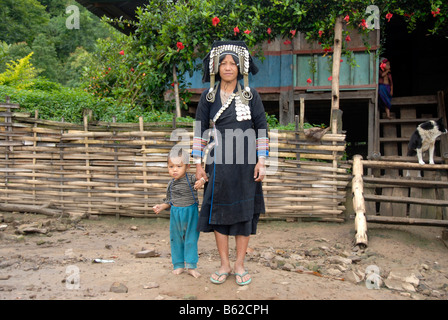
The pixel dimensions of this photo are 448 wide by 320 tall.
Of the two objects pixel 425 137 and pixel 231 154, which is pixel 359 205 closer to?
pixel 425 137

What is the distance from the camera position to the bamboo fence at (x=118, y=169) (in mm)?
5969

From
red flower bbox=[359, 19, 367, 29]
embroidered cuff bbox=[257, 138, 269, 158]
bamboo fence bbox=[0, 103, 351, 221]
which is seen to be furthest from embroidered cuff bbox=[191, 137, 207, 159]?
red flower bbox=[359, 19, 367, 29]

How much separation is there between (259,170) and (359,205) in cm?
249

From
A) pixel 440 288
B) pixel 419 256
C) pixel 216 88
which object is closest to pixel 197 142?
pixel 216 88

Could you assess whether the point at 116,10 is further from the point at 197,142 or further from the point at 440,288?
the point at 440,288

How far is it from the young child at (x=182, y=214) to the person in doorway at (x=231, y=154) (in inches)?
8.5

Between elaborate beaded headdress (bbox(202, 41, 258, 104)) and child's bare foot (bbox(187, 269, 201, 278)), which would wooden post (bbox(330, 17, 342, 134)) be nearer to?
elaborate beaded headdress (bbox(202, 41, 258, 104))

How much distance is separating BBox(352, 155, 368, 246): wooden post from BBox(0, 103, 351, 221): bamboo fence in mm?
201

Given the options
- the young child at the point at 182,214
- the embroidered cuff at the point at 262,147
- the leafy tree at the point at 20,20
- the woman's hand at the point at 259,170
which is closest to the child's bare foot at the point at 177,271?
the young child at the point at 182,214

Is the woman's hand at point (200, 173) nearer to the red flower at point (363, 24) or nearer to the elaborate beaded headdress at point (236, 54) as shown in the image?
the elaborate beaded headdress at point (236, 54)

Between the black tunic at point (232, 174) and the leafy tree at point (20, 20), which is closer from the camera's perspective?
the black tunic at point (232, 174)

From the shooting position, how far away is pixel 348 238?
17.7 ft

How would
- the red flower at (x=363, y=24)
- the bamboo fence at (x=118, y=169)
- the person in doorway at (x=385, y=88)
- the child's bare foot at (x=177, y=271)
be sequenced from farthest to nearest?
the person in doorway at (x=385, y=88) < the red flower at (x=363, y=24) < the bamboo fence at (x=118, y=169) < the child's bare foot at (x=177, y=271)

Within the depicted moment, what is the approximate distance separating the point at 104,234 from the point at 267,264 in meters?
2.53
